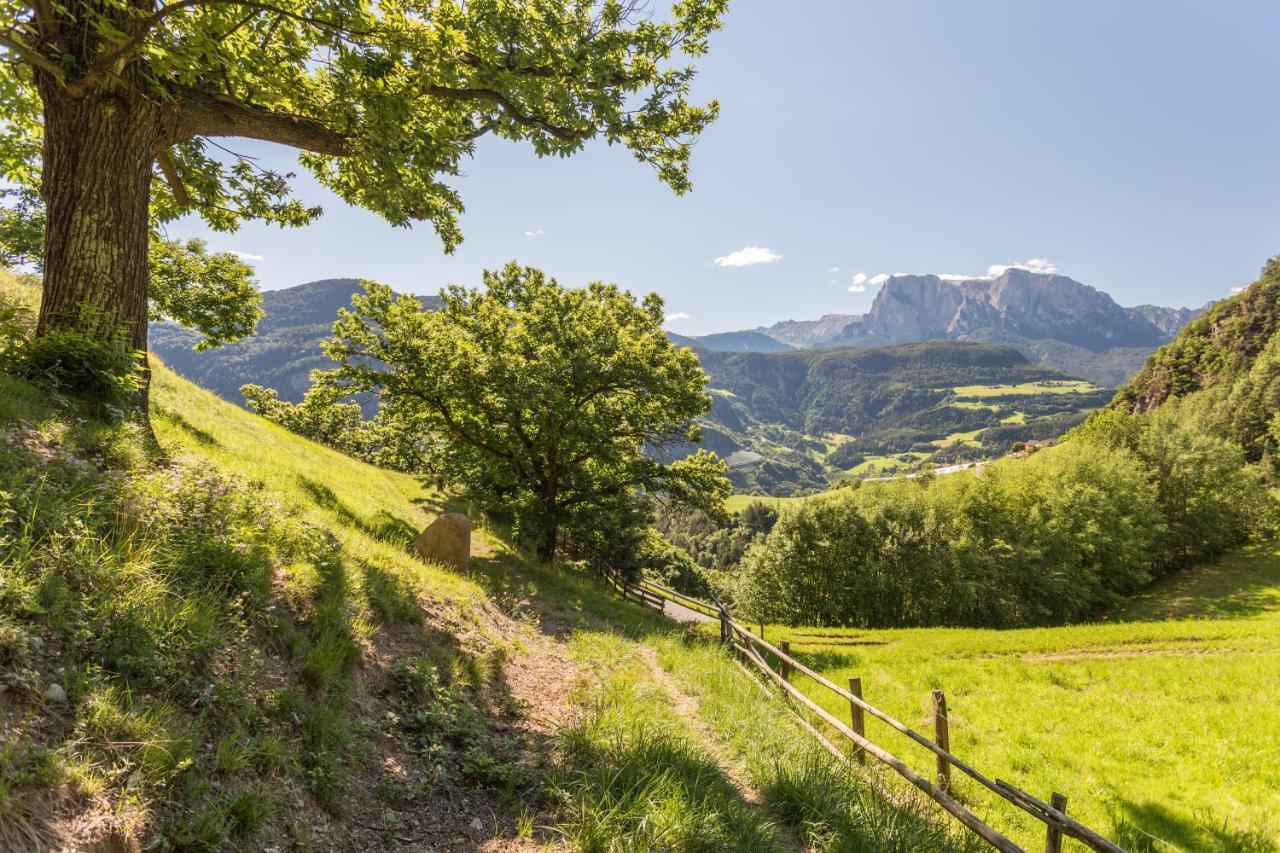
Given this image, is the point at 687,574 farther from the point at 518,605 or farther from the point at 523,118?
Answer: the point at 523,118

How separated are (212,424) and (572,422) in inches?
401

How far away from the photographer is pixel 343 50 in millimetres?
6254

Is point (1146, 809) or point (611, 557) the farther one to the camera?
point (611, 557)

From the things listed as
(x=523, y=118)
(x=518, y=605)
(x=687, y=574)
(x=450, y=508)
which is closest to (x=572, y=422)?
(x=518, y=605)

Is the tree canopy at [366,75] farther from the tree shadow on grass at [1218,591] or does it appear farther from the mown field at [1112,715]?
the tree shadow on grass at [1218,591]

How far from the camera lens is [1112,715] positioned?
39.4ft

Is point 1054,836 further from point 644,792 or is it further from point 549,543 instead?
point 549,543

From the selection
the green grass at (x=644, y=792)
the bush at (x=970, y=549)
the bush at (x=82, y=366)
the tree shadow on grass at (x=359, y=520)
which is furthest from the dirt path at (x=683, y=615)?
the bush at (x=82, y=366)

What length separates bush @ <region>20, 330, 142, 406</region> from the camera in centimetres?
595

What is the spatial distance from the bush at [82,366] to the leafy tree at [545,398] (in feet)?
35.3

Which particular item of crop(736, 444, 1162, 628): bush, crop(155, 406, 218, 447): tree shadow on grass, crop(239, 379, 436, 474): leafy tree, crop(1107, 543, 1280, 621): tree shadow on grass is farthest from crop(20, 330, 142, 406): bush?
crop(1107, 543, 1280, 621): tree shadow on grass

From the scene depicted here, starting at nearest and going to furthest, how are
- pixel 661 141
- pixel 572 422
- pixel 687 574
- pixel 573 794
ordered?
pixel 573 794
pixel 661 141
pixel 572 422
pixel 687 574

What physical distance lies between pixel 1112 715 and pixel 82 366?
792 inches

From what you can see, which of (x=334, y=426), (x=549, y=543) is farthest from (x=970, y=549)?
(x=334, y=426)
